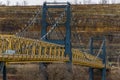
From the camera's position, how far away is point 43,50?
37375 millimetres

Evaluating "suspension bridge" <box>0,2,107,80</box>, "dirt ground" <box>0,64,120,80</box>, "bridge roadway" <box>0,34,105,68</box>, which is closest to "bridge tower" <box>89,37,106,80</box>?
"suspension bridge" <box>0,2,107,80</box>

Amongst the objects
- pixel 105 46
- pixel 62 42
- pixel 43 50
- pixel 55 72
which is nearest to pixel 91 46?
pixel 105 46

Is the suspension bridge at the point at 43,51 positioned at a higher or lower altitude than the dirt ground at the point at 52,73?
higher

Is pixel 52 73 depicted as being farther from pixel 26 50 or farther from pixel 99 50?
pixel 26 50

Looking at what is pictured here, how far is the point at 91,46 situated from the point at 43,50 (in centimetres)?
2420

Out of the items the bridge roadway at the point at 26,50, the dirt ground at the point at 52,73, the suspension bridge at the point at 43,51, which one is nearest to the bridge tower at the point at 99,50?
the suspension bridge at the point at 43,51

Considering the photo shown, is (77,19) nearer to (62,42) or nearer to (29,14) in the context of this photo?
(29,14)

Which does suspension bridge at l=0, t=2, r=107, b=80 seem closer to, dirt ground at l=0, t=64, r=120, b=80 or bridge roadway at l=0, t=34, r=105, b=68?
bridge roadway at l=0, t=34, r=105, b=68

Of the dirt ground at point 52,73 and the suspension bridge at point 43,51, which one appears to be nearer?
the suspension bridge at point 43,51

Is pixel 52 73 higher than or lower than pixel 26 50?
lower

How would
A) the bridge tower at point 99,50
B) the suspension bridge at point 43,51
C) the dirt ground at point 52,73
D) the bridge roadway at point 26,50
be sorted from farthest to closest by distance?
the bridge tower at point 99,50, the dirt ground at point 52,73, the suspension bridge at point 43,51, the bridge roadway at point 26,50

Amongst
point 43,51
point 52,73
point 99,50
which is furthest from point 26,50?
point 99,50

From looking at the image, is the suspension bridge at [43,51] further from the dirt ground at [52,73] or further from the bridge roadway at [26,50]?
the dirt ground at [52,73]

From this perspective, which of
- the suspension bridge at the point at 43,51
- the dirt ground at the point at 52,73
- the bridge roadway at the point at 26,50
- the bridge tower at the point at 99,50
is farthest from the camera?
the bridge tower at the point at 99,50
